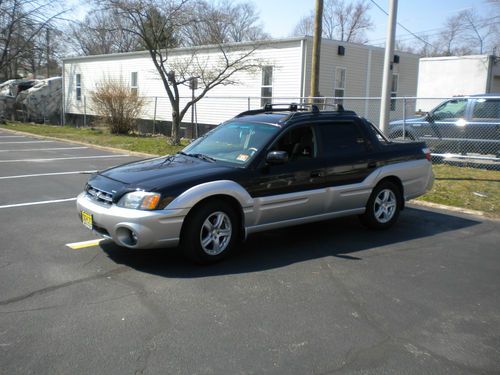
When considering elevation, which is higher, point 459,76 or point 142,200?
point 459,76

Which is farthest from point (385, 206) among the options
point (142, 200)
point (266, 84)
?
point (266, 84)

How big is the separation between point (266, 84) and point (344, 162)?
1377 centimetres

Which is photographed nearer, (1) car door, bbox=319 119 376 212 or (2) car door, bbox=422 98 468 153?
(1) car door, bbox=319 119 376 212

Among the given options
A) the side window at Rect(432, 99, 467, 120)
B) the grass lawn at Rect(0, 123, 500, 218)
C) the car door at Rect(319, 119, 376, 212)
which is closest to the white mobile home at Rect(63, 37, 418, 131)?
the side window at Rect(432, 99, 467, 120)

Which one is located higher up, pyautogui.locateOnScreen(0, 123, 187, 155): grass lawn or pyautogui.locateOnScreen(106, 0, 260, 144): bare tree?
pyautogui.locateOnScreen(106, 0, 260, 144): bare tree

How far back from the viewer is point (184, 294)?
14.9ft

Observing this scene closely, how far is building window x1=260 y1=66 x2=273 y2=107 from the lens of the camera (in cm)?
1941

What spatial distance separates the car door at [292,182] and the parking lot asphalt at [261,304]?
18.4 inches

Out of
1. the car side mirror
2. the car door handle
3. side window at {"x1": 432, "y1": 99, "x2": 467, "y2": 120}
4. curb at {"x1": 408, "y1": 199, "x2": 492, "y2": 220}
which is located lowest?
curb at {"x1": 408, "y1": 199, "x2": 492, "y2": 220}

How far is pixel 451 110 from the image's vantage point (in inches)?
514

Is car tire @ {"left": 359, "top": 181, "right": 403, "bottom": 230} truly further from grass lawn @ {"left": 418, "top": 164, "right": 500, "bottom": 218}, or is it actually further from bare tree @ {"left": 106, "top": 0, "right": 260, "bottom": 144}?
bare tree @ {"left": 106, "top": 0, "right": 260, "bottom": 144}

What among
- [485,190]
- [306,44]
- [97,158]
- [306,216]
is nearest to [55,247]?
[306,216]

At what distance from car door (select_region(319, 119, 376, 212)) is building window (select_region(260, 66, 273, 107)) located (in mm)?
12854

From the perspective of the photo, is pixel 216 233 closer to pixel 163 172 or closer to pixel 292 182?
pixel 163 172
